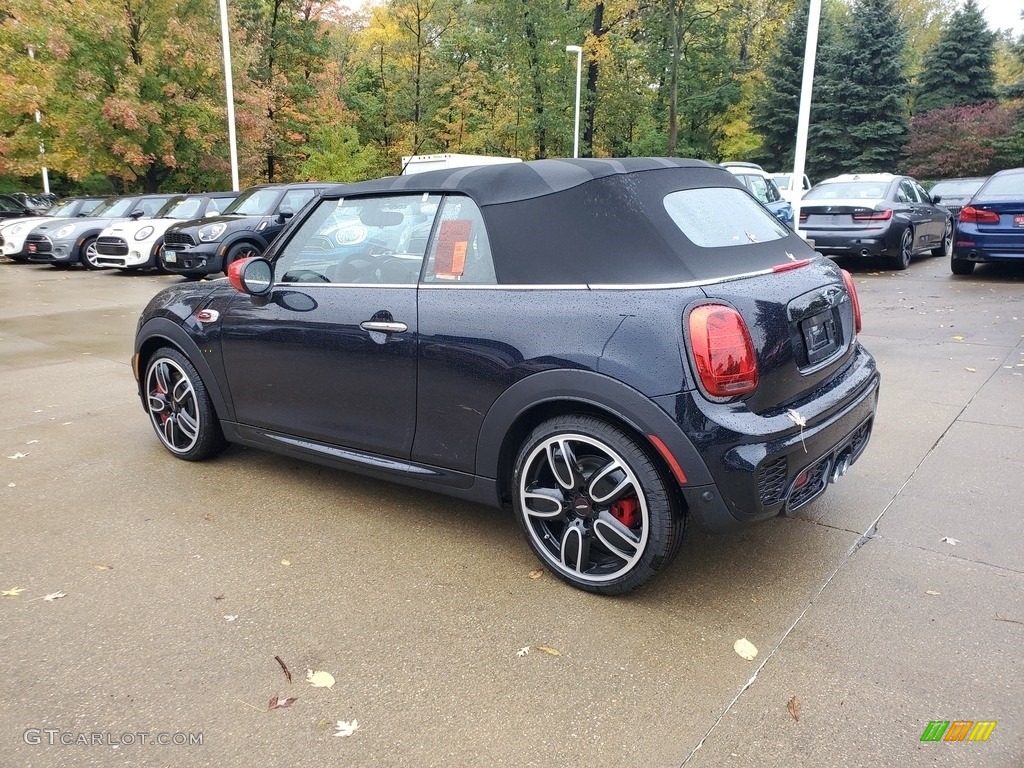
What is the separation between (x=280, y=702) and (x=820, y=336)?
2.46 meters

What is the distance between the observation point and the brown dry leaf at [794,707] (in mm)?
2387

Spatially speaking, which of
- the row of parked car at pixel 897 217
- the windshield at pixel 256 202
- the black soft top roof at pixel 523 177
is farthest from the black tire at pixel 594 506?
the windshield at pixel 256 202

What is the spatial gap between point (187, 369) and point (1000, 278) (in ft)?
40.2

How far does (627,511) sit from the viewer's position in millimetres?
3012

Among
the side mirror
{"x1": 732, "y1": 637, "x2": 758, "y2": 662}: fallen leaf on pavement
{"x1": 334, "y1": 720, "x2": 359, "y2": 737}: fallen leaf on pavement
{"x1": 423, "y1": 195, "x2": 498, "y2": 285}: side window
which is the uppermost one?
{"x1": 423, "y1": 195, "x2": 498, "y2": 285}: side window

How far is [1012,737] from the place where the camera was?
228 centimetres

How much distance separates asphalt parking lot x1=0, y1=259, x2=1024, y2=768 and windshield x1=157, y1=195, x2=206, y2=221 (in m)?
12.4

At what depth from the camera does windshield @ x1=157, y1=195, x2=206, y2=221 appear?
16.0 m

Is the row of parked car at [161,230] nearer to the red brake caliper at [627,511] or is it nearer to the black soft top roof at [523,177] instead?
the black soft top roof at [523,177]

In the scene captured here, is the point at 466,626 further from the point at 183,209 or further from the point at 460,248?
the point at 183,209

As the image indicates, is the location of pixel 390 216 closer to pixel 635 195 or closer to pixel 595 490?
pixel 635 195

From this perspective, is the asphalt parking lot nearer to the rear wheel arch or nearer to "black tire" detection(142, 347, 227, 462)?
"black tire" detection(142, 347, 227, 462)

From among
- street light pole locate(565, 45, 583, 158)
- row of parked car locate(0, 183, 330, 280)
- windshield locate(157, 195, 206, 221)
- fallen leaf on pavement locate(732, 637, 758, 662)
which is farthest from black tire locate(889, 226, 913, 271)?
street light pole locate(565, 45, 583, 158)

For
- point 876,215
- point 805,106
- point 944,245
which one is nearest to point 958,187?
point 944,245
